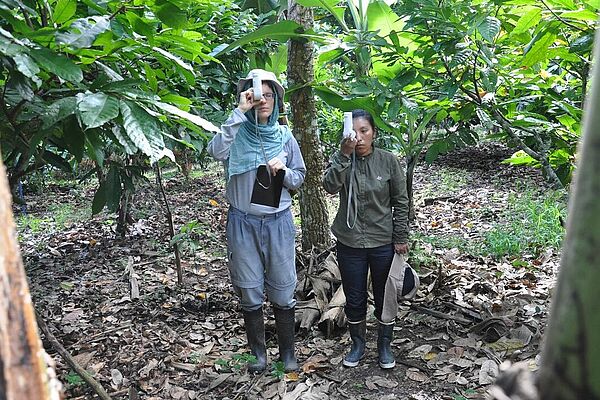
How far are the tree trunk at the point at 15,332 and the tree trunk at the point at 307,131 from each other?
3.85 metres

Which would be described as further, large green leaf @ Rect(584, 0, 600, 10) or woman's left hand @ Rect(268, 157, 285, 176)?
woman's left hand @ Rect(268, 157, 285, 176)

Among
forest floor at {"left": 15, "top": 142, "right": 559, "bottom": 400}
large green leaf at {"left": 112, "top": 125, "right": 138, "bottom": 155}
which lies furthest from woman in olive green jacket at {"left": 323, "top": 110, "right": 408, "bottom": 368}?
large green leaf at {"left": 112, "top": 125, "right": 138, "bottom": 155}

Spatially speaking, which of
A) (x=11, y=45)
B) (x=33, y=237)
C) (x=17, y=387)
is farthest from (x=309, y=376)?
(x=33, y=237)

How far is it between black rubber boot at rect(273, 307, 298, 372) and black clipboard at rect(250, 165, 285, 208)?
28.5 inches

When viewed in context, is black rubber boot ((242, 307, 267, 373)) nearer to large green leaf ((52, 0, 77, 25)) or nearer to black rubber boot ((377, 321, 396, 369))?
black rubber boot ((377, 321, 396, 369))

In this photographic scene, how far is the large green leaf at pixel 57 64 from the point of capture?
1.56 metres

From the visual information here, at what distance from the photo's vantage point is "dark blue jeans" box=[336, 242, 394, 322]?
3.42 meters

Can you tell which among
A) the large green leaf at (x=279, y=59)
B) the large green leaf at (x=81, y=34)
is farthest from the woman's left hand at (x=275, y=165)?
the large green leaf at (x=279, y=59)

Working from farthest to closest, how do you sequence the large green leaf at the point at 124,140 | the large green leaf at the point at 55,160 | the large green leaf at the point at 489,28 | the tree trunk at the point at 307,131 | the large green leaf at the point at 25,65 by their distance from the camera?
the tree trunk at the point at 307,131, the large green leaf at the point at 55,160, the large green leaf at the point at 489,28, the large green leaf at the point at 124,140, the large green leaf at the point at 25,65

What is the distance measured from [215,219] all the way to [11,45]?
19.6ft

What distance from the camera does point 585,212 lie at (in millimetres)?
407

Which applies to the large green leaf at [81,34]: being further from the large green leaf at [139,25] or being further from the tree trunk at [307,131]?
the tree trunk at [307,131]

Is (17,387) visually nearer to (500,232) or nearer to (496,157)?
(500,232)

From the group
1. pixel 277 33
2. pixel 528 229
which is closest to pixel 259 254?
pixel 277 33
